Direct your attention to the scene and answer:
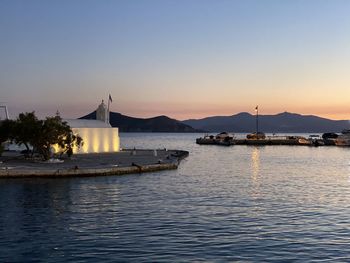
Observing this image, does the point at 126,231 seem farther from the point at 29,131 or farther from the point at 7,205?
the point at 29,131

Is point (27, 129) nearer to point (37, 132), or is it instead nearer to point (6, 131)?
point (37, 132)

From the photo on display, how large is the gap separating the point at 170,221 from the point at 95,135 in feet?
185

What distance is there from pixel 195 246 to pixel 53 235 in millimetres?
7372

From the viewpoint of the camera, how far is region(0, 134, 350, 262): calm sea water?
70.0ft

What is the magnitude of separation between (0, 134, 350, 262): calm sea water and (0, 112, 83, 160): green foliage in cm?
1274

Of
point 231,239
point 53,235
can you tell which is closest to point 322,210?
point 231,239

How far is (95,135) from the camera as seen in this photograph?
8269 cm

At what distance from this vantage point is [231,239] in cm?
2381

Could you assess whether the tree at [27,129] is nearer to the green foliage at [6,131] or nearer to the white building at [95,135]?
the green foliage at [6,131]

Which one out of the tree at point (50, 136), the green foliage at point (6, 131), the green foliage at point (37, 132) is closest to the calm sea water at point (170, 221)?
the tree at point (50, 136)

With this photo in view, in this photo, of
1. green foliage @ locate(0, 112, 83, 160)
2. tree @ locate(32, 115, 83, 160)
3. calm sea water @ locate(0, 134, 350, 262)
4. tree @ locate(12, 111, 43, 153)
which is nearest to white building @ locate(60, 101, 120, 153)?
tree @ locate(32, 115, 83, 160)

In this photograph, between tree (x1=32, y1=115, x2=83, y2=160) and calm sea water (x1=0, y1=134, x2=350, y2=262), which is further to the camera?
tree (x1=32, y1=115, x2=83, y2=160)

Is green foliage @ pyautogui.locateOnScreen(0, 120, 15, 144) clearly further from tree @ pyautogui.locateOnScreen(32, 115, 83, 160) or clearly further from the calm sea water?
the calm sea water

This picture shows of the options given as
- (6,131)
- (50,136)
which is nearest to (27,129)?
(50,136)
